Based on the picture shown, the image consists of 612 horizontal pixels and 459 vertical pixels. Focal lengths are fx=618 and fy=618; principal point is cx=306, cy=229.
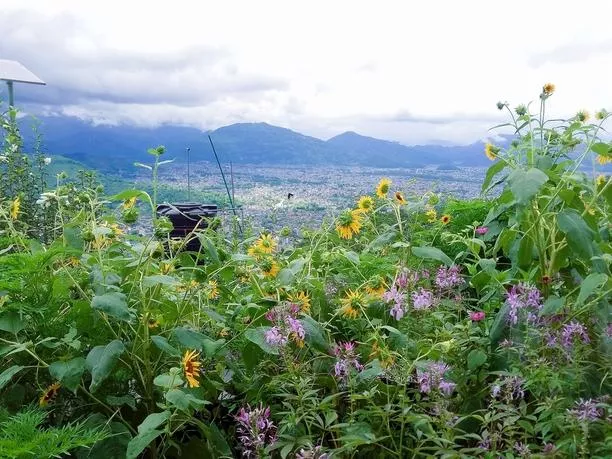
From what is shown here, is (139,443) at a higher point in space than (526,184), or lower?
lower

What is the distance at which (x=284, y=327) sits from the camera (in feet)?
3.48

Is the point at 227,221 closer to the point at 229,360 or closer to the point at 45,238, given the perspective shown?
the point at 45,238

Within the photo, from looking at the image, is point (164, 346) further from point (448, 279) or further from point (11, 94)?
point (11, 94)

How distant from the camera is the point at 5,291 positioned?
1099mm

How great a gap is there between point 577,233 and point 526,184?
0.14 meters

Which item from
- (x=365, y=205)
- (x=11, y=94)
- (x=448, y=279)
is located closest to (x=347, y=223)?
(x=365, y=205)

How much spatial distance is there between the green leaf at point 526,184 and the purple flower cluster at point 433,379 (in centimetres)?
32

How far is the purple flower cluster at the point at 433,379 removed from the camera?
0.96 metres

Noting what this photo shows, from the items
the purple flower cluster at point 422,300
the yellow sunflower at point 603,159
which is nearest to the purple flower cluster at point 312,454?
the purple flower cluster at point 422,300

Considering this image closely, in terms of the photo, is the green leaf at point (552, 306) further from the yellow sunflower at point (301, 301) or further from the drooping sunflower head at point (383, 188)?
the drooping sunflower head at point (383, 188)

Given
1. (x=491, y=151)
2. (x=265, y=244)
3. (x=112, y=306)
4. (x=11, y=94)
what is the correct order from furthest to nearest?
(x=11, y=94) → (x=491, y=151) → (x=265, y=244) → (x=112, y=306)

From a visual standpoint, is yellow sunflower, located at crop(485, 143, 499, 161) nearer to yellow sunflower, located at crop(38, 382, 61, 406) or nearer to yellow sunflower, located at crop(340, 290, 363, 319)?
yellow sunflower, located at crop(340, 290, 363, 319)

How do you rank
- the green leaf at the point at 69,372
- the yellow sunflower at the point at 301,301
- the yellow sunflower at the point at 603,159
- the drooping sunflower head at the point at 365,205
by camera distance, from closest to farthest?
1. the green leaf at the point at 69,372
2. the yellow sunflower at the point at 301,301
3. the yellow sunflower at the point at 603,159
4. the drooping sunflower head at the point at 365,205

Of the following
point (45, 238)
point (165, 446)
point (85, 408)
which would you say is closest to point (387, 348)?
point (165, 446)
